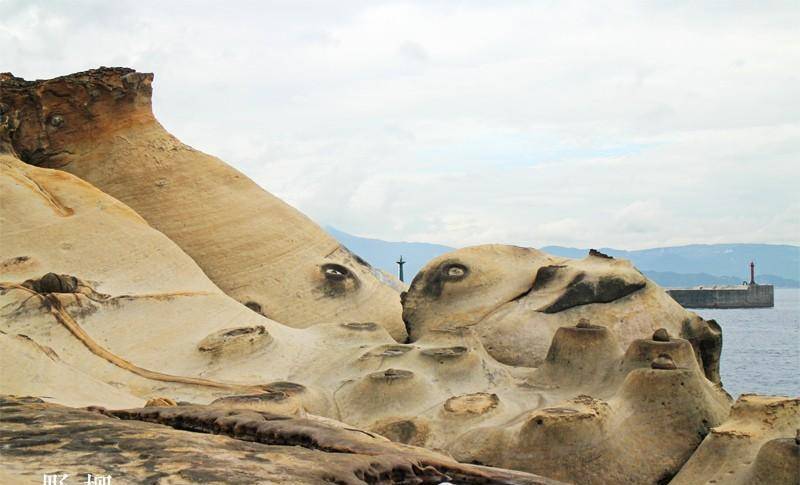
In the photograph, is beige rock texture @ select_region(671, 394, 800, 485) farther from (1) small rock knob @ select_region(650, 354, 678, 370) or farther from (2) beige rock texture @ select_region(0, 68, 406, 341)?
(2) beige rock texture @ select_region(0, 68, 406, 341)

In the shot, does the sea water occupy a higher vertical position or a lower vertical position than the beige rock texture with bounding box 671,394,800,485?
lower

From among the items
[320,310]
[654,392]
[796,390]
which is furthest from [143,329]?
[796,390]

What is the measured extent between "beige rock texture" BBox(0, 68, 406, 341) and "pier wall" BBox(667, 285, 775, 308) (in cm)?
3615

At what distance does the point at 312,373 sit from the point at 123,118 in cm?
497

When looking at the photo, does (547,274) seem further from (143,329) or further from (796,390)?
(796,390)

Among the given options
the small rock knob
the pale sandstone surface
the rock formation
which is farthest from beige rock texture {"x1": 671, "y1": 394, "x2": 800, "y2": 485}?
the small rock knob

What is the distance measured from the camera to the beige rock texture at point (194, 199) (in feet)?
33.8

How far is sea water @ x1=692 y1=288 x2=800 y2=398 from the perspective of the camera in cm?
1728

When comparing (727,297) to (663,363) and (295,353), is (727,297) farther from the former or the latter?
(663,363)

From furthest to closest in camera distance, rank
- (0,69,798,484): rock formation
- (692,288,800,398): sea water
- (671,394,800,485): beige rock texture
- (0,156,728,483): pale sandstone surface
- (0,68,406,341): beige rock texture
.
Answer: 1. (692,288,800,398): sea water
2. (0,68,406,341): beige rock texture
3. (0,156,728,483): pale sandstone surface
4. (671,394,800,485): beige rock texture
5. (0,69,798,484): rock formation

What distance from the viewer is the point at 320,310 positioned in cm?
1013

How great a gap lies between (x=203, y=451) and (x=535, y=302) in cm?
549

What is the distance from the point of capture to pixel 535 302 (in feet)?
28.7

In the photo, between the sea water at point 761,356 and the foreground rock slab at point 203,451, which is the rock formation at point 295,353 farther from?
the sea water at point 761,356
